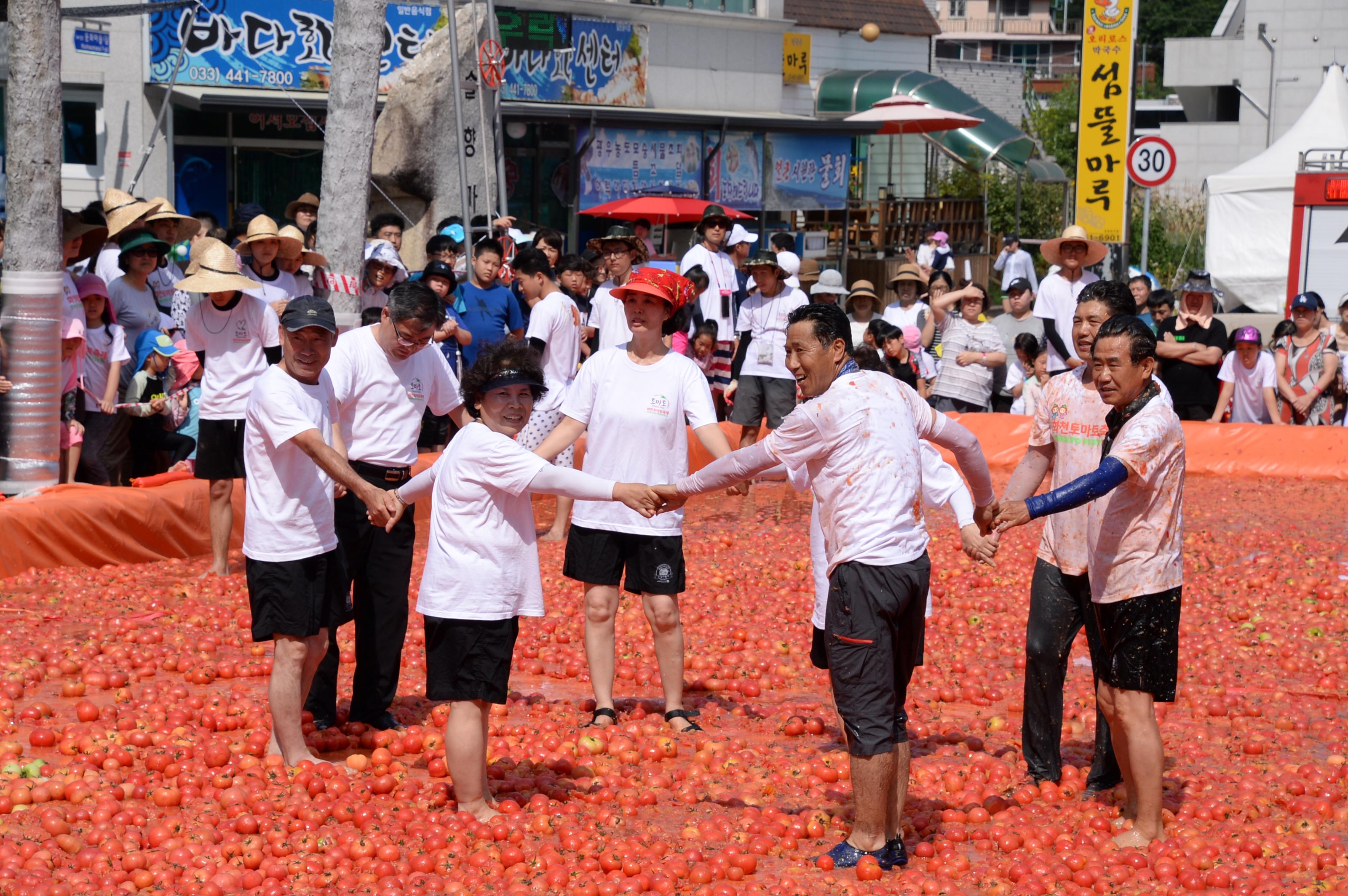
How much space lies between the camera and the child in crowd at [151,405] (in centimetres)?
1059

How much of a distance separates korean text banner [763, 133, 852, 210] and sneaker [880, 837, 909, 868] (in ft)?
73.6

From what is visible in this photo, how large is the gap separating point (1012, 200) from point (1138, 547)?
109ft

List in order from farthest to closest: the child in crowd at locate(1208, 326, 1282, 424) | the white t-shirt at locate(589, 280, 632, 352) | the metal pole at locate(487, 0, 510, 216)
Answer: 1. the metal pole at locate(487, 0, 510, 216)
2. the child in crowd at locate(1208, 326, 1282, 424)
3. the white t-shirt at locate(589, 280, 632, 352)

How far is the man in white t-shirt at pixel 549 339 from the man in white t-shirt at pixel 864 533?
196 inches

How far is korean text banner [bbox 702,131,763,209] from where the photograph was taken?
1008 inches

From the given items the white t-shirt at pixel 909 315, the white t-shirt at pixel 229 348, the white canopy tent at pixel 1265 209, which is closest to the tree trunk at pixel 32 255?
the white t-shirt at pixel 229 348

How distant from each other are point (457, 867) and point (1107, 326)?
3.02 meters

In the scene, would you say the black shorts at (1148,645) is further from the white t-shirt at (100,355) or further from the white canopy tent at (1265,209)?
the white canopy tent at (1265,209)

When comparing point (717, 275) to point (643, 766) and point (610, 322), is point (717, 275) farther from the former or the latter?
point (643, 766)

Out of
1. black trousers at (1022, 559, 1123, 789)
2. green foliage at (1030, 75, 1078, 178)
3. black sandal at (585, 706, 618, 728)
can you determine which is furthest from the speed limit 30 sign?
green foliage at (1030, 75, 1078, 178)

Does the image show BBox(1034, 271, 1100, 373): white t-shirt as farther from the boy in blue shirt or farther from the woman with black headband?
the woman with black headband

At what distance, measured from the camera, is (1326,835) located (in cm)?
547

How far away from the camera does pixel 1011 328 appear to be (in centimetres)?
1473

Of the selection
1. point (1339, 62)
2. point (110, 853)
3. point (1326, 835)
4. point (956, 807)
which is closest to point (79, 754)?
point (110, 853)
